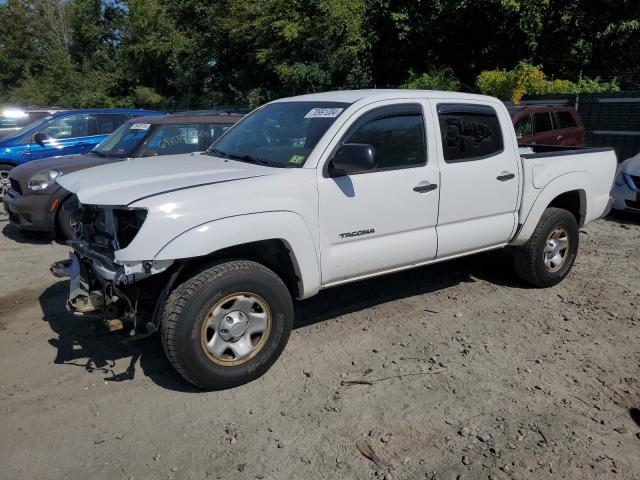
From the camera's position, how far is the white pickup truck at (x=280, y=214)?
11.1 feet

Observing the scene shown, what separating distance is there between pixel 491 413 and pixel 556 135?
9116 millimetres

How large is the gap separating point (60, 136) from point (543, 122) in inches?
361

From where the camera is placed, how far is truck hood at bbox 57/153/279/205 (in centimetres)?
343

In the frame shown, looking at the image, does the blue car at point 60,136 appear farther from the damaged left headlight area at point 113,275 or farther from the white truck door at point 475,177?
the white truck door at point 475,177

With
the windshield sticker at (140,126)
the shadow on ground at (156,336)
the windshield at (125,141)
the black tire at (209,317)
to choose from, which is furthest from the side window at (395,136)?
the windshield sticker at (140,126)

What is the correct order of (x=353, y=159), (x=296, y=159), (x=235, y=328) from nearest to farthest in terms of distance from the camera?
(x=235, y=328), (x=353, y=159), (x=296, y=159)

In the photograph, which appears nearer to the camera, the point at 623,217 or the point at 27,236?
the point at 27,236

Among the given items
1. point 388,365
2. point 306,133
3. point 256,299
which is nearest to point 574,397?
point 388,365

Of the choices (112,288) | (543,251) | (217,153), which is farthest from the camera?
(543,251)

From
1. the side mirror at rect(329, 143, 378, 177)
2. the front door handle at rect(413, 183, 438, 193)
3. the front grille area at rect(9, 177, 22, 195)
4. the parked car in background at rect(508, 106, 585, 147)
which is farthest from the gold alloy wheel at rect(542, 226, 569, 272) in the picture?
the front grille area at rect(9, 177, 22, 195)

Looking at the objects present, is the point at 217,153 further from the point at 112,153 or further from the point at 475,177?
the point at 112,153

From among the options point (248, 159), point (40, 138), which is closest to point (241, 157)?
point (248, 159)

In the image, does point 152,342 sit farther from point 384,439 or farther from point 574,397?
point 574,397

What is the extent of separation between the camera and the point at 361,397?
3.62 metres
